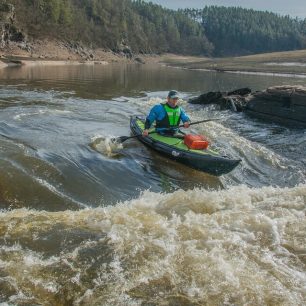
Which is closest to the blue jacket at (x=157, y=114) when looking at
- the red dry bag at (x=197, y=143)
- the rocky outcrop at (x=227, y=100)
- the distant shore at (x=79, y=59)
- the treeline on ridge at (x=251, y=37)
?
the red dry bag at (x=197, y=143)

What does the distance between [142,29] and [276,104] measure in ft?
439

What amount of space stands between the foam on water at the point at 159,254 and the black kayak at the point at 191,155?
1969 millimetres

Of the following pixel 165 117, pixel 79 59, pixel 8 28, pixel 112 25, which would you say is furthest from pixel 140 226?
pixel 112 25

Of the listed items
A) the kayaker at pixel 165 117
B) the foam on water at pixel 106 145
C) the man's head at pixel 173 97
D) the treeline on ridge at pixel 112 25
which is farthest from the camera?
the treeline on ridge at pixel 112 25

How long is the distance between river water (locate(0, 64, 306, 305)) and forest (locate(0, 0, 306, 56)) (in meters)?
71.0

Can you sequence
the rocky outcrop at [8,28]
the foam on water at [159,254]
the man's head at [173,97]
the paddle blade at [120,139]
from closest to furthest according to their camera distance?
the foam on water at [159,254]
the man's head at [173,97]
the paddle blade at [120,139]
the rocky outcrop at [8,28]

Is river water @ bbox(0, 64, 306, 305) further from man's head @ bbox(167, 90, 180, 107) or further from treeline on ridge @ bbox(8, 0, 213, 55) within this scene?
treeline on ridge @ bbox(8, 0, 213, 55)

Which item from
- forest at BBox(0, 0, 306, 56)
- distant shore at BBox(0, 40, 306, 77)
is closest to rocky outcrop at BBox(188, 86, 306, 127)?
distant shore at BBox(0, 40, 306, 77)

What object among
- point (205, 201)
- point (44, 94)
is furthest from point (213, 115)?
point (205, 201)

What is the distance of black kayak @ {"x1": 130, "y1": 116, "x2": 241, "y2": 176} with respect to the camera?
1118 centimetres

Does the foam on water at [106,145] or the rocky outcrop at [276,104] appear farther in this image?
the rocky outcrop at [276,104]

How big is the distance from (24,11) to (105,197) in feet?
292

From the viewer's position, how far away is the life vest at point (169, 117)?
13.8 m

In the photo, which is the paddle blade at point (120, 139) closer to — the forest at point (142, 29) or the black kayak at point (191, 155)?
the black kayak at point (191, 155)
